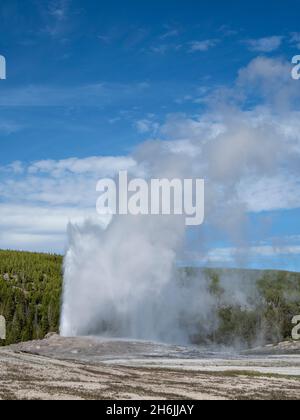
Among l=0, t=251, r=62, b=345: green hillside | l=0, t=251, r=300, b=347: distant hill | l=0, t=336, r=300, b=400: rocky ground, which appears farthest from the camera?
l=0, t=251, r=300, b=347: distant hill

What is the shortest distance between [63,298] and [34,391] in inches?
2641

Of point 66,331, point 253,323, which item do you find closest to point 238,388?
point 66,331

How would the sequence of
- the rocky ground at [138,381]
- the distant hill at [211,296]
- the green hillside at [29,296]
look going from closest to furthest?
the rocky ground at [138,381], the green hillside at [29,296], the distant hill at [211,296]

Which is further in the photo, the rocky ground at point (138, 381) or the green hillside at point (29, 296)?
the green hillside at point (29, 296)

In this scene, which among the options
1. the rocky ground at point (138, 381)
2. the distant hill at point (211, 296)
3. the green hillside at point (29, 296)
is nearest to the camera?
the rocky ground at point (138, 381)

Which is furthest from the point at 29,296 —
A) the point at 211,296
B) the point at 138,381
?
the point at 138,381

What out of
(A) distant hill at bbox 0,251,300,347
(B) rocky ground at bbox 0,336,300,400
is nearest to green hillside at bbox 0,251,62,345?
(A) distant hill at bbox 0,251,300,347

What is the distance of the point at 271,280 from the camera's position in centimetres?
17988

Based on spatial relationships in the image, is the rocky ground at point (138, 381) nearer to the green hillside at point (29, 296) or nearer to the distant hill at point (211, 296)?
the green hillside at point (29, 296)

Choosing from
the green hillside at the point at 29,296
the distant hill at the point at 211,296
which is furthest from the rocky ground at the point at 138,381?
the distant hill at the point at 211,296

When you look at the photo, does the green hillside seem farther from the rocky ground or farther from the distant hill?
the rocky ground

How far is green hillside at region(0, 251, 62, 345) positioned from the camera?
107062 mm

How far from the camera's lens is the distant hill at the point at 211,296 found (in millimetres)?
109625

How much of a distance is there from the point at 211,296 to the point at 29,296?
147ft
